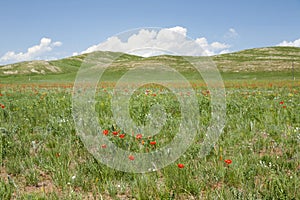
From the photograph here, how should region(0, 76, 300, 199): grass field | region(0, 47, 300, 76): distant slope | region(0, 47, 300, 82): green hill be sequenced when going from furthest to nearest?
region(0, 47, 300, 76): distant slope, region(0, 47, 300, 82): green hill, region(0, 76, 300, 199): grass field

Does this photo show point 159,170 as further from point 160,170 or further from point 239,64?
point 239,64

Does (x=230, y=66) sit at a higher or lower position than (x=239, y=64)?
lower

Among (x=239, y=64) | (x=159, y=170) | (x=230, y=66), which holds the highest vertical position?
(x=239, y=64)

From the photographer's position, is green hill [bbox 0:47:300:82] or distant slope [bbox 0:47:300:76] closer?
green hill [bbox 0:47:300:82]

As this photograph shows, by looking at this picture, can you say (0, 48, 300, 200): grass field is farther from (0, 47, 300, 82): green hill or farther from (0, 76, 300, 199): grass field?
(0, 47, 300, 82): green hill

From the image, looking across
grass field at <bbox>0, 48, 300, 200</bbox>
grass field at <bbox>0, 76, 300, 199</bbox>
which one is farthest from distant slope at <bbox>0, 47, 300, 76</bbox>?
grass field at <bbox>0, 76, 300, 199</bbox>

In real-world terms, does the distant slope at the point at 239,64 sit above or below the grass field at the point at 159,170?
above

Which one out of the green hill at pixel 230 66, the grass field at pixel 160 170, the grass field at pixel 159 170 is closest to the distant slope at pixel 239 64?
the green hill at pixel 230 66

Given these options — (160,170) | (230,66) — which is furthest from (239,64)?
(160,170)

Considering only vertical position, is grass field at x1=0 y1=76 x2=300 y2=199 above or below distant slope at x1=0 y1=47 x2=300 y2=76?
below

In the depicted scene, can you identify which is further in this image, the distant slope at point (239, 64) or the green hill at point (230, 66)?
the distant slope at point (239, 64)

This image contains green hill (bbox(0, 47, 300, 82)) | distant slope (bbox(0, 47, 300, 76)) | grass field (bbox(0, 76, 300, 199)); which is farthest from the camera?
distant slope (bbox(0, 47, 300, 76))

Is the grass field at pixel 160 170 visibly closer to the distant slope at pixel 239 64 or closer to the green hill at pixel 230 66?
the green hill at pixel 230 66

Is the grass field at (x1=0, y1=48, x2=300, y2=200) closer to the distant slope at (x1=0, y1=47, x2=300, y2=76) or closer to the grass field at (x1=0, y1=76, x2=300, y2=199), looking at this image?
the grass field at (x1=0, y1=76, x2=300, y2=199)
